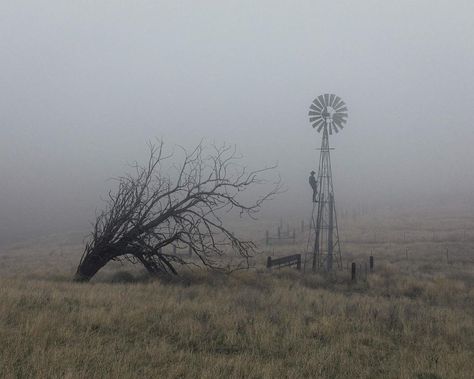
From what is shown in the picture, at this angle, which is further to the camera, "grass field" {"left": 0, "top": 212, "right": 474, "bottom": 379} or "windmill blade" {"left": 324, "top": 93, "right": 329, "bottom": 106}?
"windmill blade" {"left": 324, "top": 93, "right": 329, "bottom": 106}

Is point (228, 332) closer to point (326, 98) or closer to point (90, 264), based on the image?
point (90, 264)

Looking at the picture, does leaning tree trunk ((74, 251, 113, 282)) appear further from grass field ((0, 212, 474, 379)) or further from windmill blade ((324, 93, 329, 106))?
windmill blade ((324, 93, 329, 106))

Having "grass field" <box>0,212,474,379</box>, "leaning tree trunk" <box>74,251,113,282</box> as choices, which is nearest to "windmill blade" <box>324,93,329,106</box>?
"grass field" <box>0,212,474,379</box>

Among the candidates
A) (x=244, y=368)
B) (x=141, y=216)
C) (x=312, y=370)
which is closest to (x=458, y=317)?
(x=312, y=370)

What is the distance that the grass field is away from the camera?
492 centimetres

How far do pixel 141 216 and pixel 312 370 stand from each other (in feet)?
29.4

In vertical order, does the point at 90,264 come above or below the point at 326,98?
below

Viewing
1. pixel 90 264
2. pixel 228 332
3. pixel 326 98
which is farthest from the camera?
pixel 326 98

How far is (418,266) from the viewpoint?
1756cm

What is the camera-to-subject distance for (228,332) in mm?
6551

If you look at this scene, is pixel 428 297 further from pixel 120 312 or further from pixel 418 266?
pixel 120 312

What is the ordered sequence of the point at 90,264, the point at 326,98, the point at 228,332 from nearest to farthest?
→ the point at 228,332, the point at 90,264, the point at 326,98

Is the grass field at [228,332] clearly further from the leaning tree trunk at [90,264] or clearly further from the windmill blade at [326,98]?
the windmill blade at [326,98]

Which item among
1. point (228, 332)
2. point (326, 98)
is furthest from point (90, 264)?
point (326, 98)
